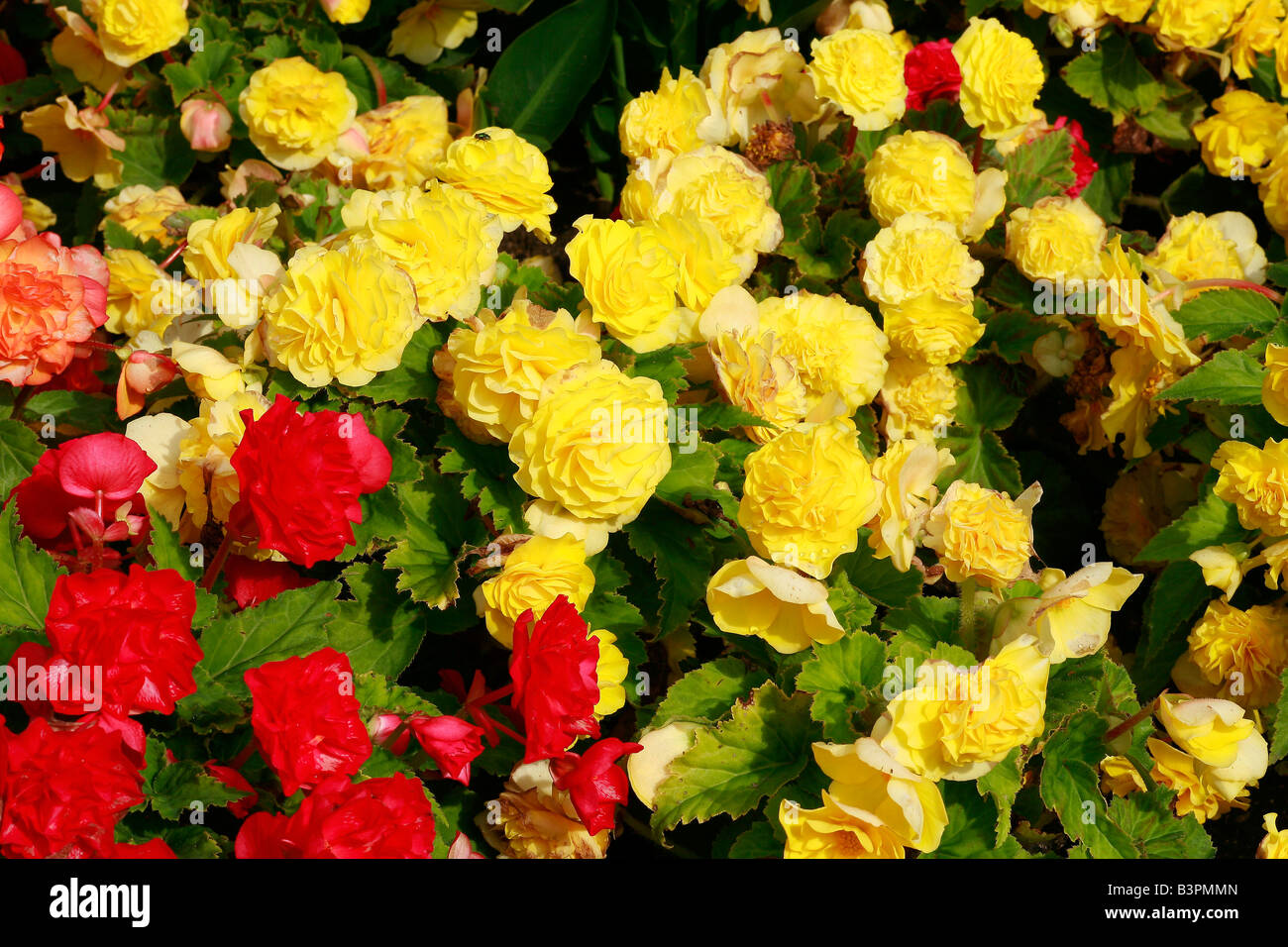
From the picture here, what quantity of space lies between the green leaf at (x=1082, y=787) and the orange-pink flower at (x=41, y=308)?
1.44 metres

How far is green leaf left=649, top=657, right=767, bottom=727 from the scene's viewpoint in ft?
5.19

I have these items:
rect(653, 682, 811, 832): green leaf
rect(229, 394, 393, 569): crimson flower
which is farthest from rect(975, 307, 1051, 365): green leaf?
rect(229, 394, 393, 569): crimson flower

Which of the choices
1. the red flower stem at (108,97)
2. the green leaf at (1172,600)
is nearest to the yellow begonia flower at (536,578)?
the green leaf at (1172,600)

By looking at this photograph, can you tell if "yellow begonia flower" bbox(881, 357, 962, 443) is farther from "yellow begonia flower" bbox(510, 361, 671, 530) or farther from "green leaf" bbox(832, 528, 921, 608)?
"yellow begonia flower" bbox(510, 361, 671, 530)

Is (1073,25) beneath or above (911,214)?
above

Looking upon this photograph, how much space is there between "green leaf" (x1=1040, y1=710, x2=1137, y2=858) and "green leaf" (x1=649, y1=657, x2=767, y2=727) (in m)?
0.39

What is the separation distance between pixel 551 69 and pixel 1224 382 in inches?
61.5

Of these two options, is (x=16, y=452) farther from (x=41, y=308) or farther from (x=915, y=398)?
(x=915, y=398)

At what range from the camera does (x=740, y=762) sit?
1.50 m

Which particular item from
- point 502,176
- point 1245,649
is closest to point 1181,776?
point 1245,649

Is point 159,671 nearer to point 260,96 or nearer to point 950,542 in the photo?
point 950,542

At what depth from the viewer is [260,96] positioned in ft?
7.24
